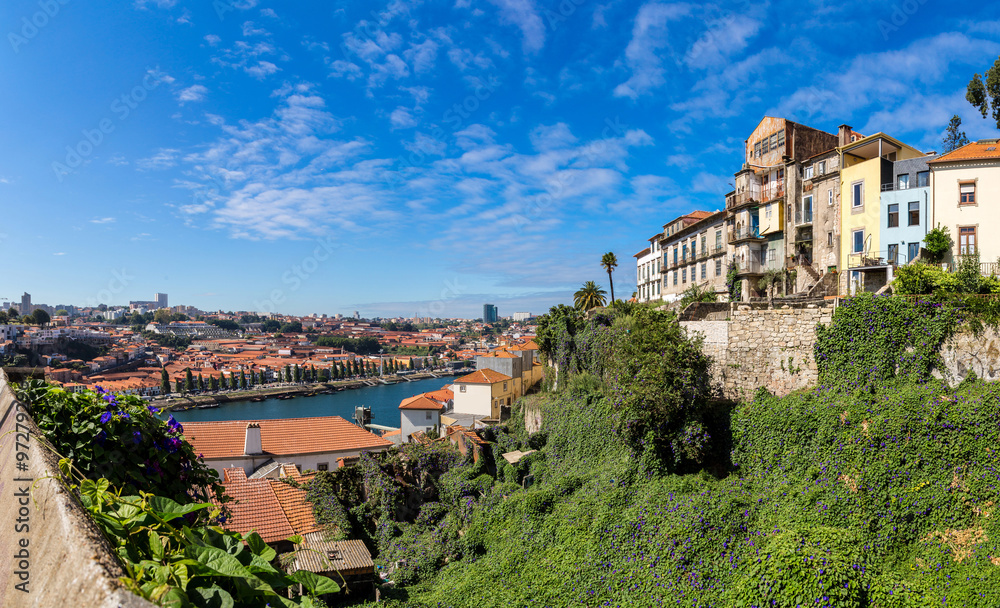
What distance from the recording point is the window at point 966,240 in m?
16.2

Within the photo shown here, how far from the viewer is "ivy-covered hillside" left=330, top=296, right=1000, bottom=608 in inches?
315

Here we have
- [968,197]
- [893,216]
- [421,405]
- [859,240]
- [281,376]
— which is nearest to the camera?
[968,197]

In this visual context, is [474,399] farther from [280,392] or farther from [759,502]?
[280,392]

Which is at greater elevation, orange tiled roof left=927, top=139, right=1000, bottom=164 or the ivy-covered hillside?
orange tiled roof left=927, top=139, right=1000, bottom=164

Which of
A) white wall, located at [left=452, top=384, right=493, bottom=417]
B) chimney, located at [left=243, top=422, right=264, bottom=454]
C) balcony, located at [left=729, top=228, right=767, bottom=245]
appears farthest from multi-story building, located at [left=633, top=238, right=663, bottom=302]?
chimney, located at [left=243, top=422, right=264, bottom=454]

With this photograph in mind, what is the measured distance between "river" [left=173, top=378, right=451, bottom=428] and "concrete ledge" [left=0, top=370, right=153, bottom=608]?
6017 centimetres

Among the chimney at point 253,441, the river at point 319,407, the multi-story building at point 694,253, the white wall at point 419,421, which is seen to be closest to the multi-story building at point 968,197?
the multi-story building at point 694,253

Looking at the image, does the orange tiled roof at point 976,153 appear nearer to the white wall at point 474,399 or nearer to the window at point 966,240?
the window at point 966,240

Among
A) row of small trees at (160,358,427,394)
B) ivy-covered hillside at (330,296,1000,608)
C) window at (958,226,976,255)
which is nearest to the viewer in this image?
ivy-covered hillside at (330,296,1000,608)

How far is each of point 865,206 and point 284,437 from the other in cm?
2802

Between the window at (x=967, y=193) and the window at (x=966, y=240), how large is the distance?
3.02ft

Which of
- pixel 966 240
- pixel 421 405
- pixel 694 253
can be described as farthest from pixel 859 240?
pixel 421 405

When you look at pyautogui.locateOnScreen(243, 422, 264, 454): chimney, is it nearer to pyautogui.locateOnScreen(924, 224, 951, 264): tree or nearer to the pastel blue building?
the pastel blue building

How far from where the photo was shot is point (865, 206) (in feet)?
64.1
